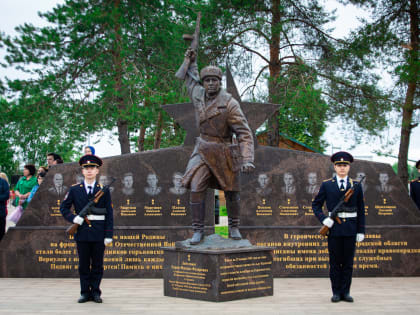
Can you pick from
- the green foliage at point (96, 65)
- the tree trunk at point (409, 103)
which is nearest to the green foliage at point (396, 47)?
the tree trunk at point (409, 103)

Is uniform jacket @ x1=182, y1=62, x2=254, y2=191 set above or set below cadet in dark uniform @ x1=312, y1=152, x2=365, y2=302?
above

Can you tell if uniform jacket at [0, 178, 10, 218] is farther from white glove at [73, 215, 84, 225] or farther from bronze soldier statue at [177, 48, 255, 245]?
bronze soldier statue at [177, 48, 255, 245]

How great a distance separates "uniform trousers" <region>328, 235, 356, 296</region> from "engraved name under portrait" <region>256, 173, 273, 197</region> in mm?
2595

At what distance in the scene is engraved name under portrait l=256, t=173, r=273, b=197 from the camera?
877 centimetres

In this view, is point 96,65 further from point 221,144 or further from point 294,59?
point 221,144

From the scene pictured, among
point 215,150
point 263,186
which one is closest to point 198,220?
point 215,150

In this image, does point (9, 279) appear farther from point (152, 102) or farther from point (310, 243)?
point (152, 102)

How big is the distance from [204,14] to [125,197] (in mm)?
8197

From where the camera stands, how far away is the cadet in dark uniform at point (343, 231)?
6.18 metres

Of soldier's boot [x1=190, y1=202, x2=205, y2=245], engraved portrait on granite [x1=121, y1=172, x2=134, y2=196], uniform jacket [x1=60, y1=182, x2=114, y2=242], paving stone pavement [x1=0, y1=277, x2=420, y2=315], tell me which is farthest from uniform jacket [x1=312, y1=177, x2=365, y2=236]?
engraved portrait on granite [x1=121, y1=172, x2=134, y2=196]

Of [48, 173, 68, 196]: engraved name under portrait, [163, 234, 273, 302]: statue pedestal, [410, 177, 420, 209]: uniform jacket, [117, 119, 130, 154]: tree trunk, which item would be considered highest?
[117, 119, 130, 154]: tree trunk

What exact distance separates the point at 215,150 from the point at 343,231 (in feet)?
5.76

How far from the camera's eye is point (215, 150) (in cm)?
636

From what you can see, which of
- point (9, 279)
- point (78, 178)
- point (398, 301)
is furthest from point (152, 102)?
point (398, 301)
